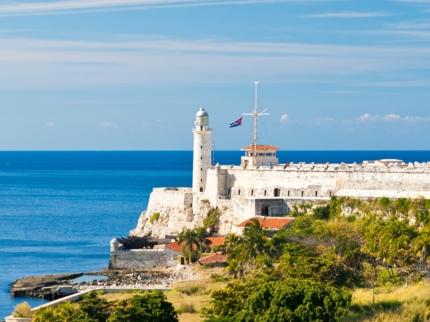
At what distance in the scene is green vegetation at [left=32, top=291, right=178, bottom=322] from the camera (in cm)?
4284

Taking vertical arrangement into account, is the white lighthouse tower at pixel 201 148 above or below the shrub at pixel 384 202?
above

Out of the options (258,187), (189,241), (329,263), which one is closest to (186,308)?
(329,263)

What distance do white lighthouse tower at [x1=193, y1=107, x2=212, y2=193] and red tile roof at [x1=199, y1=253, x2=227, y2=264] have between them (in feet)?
45.8

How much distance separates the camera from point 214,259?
6800 cm

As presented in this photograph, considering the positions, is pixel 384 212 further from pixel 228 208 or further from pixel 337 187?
pixel 228 208

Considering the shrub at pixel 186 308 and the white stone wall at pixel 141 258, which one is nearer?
the shrub at pixel 186 308

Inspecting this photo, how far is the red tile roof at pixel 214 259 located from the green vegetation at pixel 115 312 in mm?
22077

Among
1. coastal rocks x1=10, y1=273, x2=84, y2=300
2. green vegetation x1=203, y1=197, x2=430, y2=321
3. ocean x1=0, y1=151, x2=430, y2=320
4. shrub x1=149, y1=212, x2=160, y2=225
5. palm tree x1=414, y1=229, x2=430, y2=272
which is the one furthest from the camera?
shrub x1=149, y1=212, x2=160, y2=225

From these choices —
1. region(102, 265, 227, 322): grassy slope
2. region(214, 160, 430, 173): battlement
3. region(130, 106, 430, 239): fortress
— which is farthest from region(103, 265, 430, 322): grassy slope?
region(214, 160, 430, 173): battlement

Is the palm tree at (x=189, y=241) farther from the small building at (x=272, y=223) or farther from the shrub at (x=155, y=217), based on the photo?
the shrub at (x=155, y=217)

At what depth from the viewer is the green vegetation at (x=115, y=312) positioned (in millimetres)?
42844

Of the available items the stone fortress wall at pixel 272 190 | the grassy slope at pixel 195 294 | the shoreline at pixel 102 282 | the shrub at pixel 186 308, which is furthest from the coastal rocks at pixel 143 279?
the shrub at pixel 186 308

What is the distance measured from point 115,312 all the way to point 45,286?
1053 inches

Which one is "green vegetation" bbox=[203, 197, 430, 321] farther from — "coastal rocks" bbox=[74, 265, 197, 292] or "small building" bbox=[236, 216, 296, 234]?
"coastal rocks" bbox=[74, 265, 197, 292]
